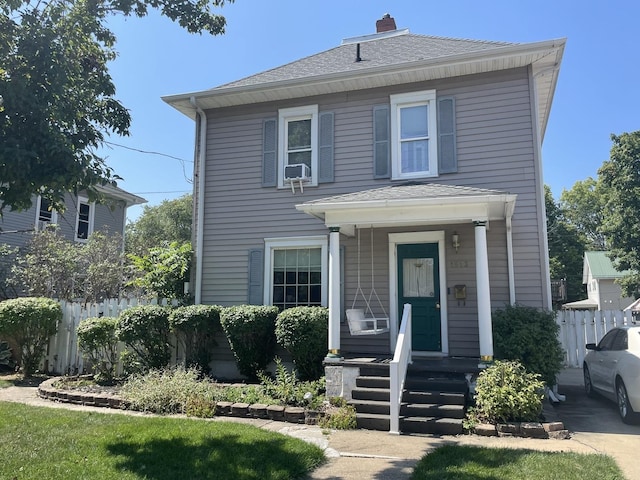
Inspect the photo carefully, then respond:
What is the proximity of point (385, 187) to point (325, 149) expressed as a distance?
1.60 metres

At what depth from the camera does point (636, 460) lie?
491 cm

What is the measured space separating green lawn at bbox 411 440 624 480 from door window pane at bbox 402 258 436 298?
4050mm

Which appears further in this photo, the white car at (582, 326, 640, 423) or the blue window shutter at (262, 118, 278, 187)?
the blue window shutter at (262, 118, 278, 187)

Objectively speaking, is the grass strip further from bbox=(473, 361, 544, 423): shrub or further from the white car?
the white car

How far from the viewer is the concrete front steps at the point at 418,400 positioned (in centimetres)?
623

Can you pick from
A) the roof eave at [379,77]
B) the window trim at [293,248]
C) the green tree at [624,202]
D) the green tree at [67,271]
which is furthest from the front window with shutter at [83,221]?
the green tree at [624,202]

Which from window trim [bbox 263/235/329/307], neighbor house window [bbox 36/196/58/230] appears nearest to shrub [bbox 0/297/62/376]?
window trim [bbox 263/235/329/307]

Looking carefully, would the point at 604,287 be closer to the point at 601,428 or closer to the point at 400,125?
the point at 400,125

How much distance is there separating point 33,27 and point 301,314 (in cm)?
565

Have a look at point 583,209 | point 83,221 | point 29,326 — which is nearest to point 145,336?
point 29,326

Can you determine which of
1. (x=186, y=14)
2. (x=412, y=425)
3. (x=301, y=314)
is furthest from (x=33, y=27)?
(x=412, y=425)

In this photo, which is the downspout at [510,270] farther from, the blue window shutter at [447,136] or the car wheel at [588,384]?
the car wheel at [588,384]

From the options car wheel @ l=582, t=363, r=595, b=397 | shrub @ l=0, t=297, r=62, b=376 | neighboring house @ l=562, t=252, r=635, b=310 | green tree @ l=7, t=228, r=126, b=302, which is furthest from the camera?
neighboring house @ l=562, t=252, r=635, b=310

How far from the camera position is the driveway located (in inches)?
199
